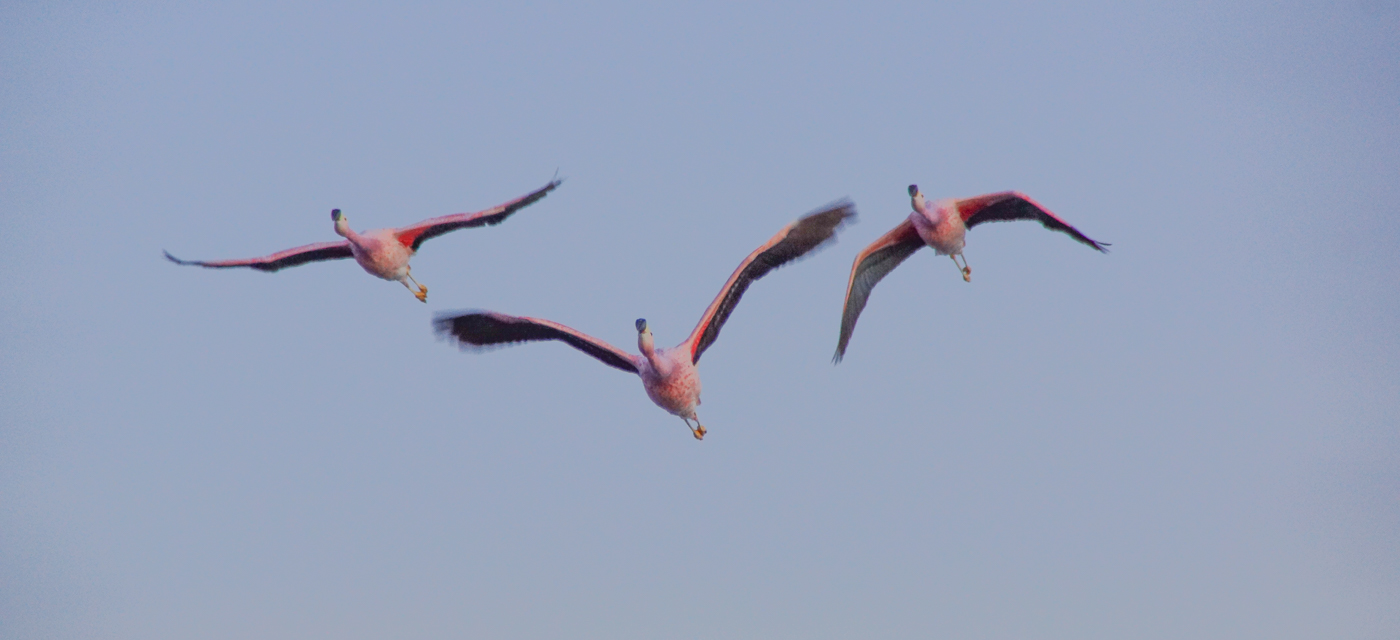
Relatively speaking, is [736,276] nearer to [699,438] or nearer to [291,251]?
[699,438]

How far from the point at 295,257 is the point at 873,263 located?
399 inches

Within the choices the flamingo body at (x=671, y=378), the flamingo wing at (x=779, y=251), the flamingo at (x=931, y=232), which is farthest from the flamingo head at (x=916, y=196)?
the flamingo body at (x=671, y=378)

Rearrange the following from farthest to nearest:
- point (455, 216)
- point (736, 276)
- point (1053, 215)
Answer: point (455, 216) < point (1053, 215) < point (736, 276)

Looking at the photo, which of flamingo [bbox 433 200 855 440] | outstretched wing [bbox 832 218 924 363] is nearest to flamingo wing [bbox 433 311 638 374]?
flamingo [bbox 433 200 855 440]

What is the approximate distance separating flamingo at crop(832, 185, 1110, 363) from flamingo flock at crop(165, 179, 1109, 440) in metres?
0.02

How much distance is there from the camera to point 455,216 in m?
27.4

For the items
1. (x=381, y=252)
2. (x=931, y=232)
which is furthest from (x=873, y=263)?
(x=381, y=252)

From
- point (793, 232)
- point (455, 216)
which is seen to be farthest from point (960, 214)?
point (455, 216)

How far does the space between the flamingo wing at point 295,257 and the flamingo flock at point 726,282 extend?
2 centimetres

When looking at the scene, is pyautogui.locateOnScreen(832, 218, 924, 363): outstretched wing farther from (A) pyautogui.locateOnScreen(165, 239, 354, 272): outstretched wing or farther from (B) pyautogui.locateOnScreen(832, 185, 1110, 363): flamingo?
(A) pyautogui.locateOnScreen(165, 239, 354, 272): outstretched wing

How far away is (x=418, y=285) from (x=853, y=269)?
25.7ft

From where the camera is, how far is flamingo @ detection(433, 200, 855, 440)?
78.1ft

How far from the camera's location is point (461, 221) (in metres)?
27.3

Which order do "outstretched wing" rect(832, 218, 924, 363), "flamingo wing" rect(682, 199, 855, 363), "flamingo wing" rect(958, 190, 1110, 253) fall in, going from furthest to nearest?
"outstretched wing" rect(832, 218, 924, 363), "flamingo wing" rect(958, 190, 1110, 253), "flamingo wing" rect(682, 199, 855, 363)
